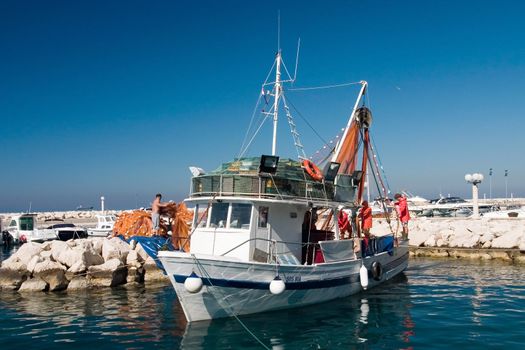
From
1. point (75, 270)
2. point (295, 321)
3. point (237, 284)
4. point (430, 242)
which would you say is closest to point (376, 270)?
point (295, 321)

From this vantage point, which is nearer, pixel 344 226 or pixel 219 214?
pixel 219 214

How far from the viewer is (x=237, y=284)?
12.7 metres

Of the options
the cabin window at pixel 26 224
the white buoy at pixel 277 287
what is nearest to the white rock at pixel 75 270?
the white buoy at pixel 277 287

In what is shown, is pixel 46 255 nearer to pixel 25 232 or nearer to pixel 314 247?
pixel 314 247

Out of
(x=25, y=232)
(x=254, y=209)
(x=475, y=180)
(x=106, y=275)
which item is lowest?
(x=106, y=275)

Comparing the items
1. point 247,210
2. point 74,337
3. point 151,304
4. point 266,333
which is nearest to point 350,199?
point 247,210

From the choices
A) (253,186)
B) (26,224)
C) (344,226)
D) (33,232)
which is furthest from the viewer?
(26,224)

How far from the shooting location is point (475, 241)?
29.7 metres

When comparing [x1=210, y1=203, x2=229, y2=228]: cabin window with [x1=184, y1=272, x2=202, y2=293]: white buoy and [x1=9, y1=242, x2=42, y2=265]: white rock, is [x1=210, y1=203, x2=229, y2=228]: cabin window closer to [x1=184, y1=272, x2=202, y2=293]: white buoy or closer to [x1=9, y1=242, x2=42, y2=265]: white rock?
[x1=184, y1=272, x2=202, y2=293]: white buoy

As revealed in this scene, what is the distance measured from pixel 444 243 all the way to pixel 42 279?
23.5 metres

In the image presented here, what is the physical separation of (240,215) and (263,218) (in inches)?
26.9

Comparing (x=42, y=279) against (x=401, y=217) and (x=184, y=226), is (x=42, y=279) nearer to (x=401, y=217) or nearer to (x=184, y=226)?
(x=184, y=226)

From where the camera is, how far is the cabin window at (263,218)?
14.3 m

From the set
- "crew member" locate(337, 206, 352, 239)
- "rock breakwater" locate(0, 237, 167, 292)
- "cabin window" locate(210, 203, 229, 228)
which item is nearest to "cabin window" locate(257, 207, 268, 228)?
"cabin window" locate(210, 203, 229, 228)
